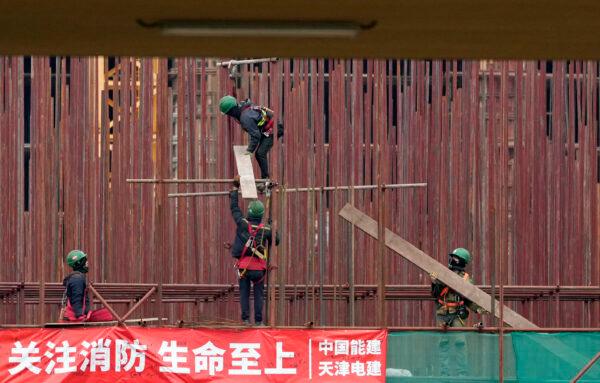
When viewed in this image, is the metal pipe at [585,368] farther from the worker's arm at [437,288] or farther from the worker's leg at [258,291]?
the worker's leg at [258,291]

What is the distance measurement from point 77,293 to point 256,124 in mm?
3052

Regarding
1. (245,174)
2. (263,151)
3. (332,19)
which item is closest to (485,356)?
(245,174)

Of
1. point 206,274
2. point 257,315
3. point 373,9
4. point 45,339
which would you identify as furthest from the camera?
point 206,274

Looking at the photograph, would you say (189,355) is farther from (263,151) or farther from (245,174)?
(263,151)

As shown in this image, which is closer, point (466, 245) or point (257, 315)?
point (257, 315)

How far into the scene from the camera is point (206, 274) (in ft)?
73.0

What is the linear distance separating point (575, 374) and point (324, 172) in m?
6.43

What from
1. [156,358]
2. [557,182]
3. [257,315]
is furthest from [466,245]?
[156,358]

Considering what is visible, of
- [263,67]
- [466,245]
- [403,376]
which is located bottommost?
[403,376]

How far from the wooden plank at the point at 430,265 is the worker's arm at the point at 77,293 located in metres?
3.38

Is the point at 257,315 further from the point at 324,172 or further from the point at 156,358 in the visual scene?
the point at 324,172

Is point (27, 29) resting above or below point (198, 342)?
above

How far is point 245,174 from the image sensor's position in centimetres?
1828

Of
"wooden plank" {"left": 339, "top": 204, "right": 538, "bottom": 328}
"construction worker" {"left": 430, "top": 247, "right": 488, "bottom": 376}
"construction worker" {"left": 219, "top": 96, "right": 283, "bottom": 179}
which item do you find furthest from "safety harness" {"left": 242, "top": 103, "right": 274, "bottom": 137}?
"construction worker" {"left": 430, "top": 247, "right": 488, "bottom": 376}
